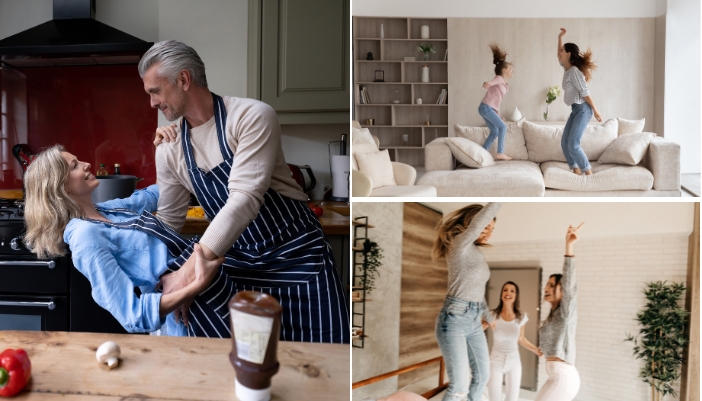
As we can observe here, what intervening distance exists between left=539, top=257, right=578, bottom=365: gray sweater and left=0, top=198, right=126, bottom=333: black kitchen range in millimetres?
1454

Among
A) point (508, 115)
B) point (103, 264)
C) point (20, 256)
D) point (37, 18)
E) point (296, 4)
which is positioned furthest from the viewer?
point (37, 18)

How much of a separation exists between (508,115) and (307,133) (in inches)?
75.3

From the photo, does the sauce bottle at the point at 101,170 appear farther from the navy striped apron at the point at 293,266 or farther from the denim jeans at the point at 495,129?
the denim jeans at the point at 495,129

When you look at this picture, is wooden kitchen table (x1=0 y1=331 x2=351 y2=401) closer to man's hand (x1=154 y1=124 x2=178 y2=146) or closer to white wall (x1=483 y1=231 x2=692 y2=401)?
white wall (x1=483 y1=231 x2=692 y2=401)

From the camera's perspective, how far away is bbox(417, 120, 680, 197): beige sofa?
0.61 metres

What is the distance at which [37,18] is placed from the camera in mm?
2482

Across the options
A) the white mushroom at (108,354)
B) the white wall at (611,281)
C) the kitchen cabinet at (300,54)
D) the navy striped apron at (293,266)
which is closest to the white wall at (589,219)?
the white wall at (611,281)

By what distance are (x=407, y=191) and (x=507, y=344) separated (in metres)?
0.20

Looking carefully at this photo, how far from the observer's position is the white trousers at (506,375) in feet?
2.11

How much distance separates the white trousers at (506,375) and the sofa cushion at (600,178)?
0.19 metres

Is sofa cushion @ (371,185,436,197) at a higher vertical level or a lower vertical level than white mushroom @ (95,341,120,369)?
higher

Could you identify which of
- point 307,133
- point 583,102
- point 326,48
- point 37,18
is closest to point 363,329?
point 583,102

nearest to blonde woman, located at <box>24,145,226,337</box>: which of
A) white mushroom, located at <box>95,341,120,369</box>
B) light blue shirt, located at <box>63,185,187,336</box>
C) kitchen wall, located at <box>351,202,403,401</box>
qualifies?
light blue shirt, located at <box>63,185,187,336</box>

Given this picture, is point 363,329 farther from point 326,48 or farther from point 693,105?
point 326,48
